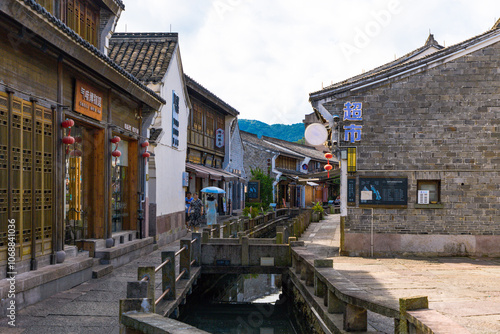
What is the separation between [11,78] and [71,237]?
4.90m

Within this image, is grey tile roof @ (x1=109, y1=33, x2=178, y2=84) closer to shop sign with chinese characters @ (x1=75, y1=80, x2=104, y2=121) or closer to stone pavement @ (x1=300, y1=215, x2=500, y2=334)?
shop sign with chinese characters @ (x1=75, y1=80, x2=104, y2=121)

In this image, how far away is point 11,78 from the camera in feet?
26.7

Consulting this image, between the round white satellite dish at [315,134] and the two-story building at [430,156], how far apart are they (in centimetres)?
70

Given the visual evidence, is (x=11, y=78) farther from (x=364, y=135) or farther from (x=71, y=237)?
(x=364, y=135)

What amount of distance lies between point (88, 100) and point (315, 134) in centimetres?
719

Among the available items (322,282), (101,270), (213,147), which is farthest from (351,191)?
(213,147)

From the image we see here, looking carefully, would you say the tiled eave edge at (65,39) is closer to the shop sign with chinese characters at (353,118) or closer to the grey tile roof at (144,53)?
the grey tile roof at (144,53)

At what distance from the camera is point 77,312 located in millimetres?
7891

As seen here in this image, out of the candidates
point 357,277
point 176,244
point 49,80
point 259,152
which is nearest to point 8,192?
point 49,80

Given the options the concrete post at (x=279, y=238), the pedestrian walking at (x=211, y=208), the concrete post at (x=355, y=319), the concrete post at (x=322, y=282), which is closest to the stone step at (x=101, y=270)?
the concrete post at (x=279, y=238)

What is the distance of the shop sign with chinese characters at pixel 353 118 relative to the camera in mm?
15641

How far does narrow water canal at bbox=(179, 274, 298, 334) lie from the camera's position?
12446mm

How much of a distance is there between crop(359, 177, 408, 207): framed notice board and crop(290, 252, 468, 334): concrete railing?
4.05 meters

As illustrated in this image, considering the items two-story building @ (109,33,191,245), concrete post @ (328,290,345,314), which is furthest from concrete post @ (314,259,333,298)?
two-story building @ (109,33,191,245)
